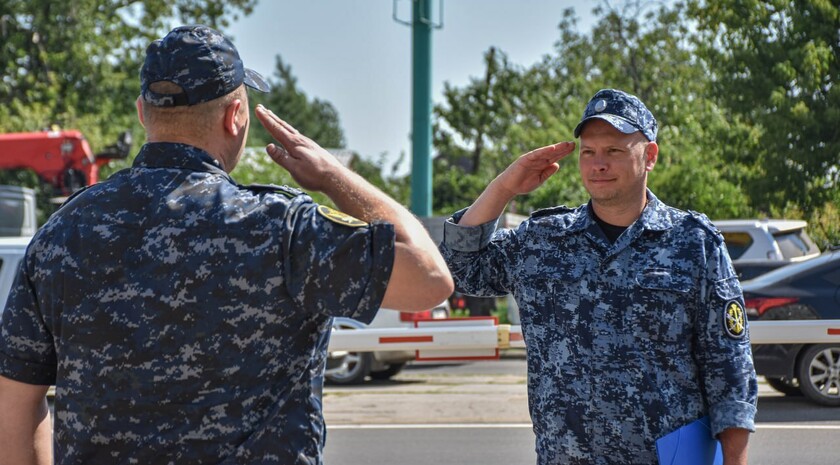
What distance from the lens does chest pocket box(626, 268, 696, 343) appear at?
3.34 meters

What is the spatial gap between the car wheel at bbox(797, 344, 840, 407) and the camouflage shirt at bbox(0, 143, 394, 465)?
8653mm

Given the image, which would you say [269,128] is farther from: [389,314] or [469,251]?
[389,314]

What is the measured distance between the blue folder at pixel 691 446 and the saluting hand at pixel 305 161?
129cm

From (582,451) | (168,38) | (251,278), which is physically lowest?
(582,451)

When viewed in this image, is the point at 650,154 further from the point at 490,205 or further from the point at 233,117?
the point at 233,117

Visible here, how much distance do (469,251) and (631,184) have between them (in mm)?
536

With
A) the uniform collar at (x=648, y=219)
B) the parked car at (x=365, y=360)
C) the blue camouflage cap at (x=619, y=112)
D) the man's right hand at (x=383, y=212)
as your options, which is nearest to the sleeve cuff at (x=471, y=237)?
the uniform collar at (x=648, y=219)

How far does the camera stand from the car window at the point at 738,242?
47.8 feet

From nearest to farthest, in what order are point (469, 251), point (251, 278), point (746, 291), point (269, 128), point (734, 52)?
point (251, 278), point (269, 128), point (469, 251), point (746, 291), point (734, 52)

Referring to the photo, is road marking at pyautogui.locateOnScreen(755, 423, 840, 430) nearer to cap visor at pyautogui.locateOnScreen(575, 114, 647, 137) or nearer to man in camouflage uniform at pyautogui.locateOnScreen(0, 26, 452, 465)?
cap visor at pyautogui.locateOnScreen(575, 114, 647, 137)

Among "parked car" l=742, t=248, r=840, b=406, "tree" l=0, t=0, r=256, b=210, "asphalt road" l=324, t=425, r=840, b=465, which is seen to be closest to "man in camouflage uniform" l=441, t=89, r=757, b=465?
"asphalt road" l=324, t=425, r=840, b=465

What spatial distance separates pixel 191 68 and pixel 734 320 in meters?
1.72

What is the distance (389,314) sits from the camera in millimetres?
13453

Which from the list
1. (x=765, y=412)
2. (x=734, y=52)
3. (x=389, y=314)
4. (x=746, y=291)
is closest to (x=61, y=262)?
(x=765, y=412)
